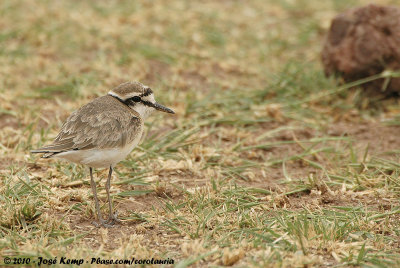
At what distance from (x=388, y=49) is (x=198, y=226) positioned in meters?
4.44

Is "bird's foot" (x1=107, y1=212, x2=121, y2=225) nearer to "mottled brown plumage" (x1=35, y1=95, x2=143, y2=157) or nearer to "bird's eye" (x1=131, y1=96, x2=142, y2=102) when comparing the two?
"mottled brown plumage" (x1=35, y1=95, x2=143, y2=157)

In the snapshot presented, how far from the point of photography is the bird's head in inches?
210

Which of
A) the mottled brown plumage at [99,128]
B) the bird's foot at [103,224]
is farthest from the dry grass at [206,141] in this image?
the mottled brown plumage at [99,128]

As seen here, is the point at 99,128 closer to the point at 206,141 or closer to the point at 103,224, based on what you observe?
the point at 103,224

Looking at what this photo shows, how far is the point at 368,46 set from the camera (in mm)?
7816

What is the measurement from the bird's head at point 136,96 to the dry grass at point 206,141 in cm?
70

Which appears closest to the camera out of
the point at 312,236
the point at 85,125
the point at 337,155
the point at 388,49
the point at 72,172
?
the point at 312,236

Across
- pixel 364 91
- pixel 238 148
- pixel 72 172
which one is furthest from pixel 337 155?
pixel 72 172

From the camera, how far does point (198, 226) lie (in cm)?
459

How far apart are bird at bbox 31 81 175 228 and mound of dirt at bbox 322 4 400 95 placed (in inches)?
144

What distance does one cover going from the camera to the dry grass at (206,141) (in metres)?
4.46

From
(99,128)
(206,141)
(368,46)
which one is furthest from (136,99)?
(368,46)

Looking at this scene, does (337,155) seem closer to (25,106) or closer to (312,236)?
(312,236)

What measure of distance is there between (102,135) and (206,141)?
216cm
